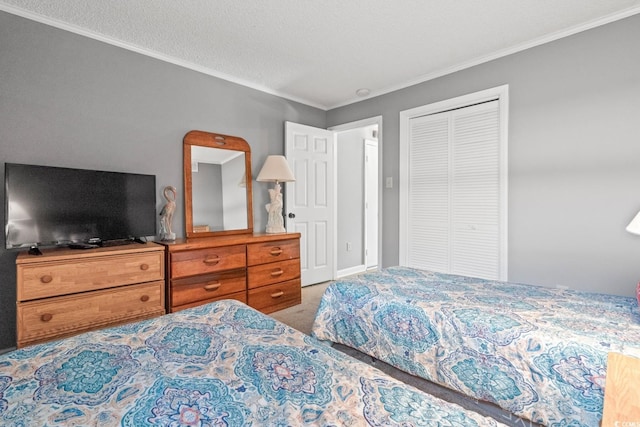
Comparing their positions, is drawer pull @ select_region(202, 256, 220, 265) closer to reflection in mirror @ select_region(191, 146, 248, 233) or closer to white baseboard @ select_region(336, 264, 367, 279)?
reflection in mirror @ select_region(191, 146, 248, 233)

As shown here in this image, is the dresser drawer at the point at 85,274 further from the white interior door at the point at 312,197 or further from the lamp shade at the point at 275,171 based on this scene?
the white interior door at the point at 312,197

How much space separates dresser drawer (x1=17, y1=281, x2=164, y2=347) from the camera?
1979mm

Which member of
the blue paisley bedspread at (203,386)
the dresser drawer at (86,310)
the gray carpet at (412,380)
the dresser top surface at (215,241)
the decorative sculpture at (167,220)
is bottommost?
the gray carpet at (412,380)

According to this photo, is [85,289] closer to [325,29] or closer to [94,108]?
[94,108]

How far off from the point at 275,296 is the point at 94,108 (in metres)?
2.36

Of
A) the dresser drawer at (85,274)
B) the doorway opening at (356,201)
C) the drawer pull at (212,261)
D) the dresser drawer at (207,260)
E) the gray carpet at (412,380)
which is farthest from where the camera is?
the doorway opening at (356,201)

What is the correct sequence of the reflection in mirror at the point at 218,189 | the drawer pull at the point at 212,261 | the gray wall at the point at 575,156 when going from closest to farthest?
1. the gray wall at the point at 575,156
2. the drawer pull at the point at 212,261
3. the reflection in mirror at the point at 218,189

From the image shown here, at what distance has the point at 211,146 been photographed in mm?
3400

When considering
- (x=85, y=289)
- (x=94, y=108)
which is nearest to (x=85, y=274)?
(x=85, y=289)

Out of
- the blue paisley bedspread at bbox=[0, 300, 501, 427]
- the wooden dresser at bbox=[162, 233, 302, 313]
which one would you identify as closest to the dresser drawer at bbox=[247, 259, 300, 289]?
the wooden dresser at bbox=[162, 233, 302, 313]

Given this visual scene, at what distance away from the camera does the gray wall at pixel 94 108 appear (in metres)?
2.33

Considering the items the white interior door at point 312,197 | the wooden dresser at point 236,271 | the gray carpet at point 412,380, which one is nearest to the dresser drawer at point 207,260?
the wooden dresser at point 236,271

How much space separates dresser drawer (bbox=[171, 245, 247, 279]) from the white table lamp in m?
0.67

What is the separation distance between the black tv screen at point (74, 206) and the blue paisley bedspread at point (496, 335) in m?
1.78
